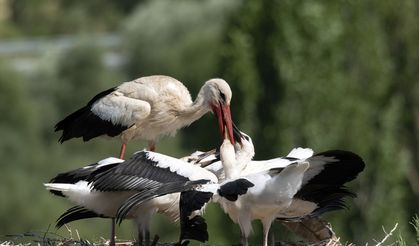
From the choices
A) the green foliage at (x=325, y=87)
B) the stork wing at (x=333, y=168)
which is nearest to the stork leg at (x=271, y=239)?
the stork wing at (x=333, y=168)

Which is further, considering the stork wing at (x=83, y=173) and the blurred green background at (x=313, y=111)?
the blurred green background at (x=313, y=111)

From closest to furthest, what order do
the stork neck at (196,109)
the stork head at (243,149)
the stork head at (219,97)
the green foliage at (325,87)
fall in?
the stork head at (243,149)
the stork head at (219,97)
the stork neck at (196,109)
the green foliage at (325,87)

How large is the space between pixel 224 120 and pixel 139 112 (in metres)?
0.92

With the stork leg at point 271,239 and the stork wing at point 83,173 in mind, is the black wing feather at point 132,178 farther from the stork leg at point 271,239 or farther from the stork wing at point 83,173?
the stork leg at point 271,239

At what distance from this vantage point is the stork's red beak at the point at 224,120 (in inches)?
381

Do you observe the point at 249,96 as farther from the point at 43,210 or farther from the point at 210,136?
the point at 43,210

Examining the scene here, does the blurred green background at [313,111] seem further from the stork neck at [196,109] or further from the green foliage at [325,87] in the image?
the stork neck at [196,109]

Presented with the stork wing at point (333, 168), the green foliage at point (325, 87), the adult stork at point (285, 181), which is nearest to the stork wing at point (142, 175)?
the adult stork at point (285, 181)

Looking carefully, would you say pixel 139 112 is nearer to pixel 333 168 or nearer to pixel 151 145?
pixel 151 145

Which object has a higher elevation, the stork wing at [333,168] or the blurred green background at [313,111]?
the stork wing at [333,168]

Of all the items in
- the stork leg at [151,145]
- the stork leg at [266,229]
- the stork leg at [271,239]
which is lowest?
the stork leg at [271,239]

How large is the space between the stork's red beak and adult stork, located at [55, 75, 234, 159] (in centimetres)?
27

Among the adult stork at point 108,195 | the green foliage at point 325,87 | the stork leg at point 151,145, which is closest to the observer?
the adult stork at point 108,195

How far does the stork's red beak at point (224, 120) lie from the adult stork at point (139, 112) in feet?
0.90
